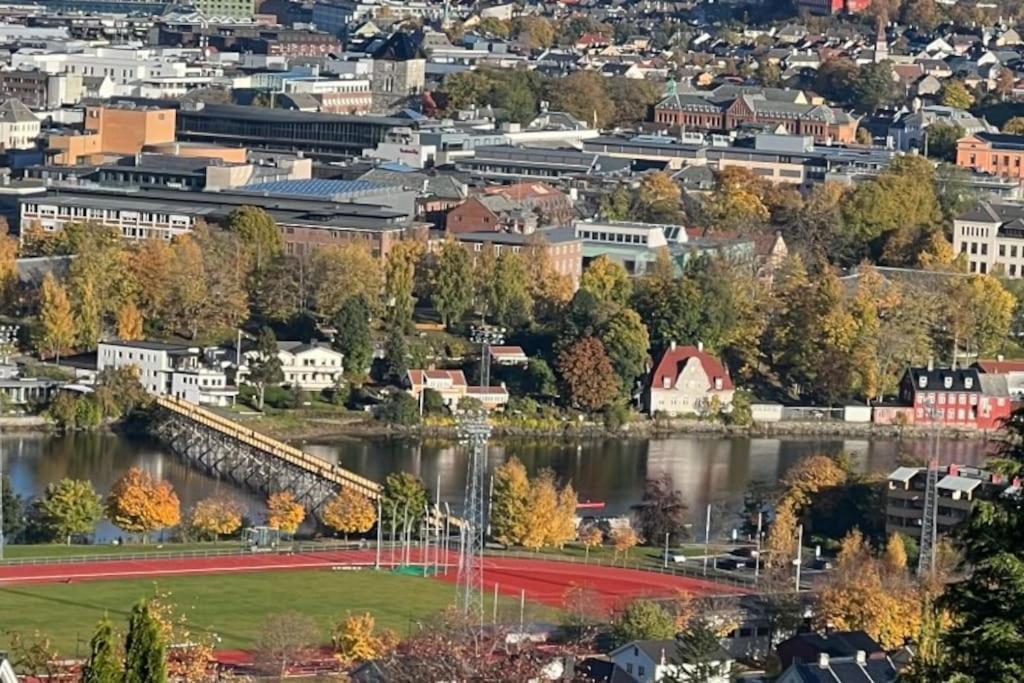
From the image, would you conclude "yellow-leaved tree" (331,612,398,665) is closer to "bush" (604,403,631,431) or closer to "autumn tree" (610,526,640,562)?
"autumn tree" (610,526,640,562)

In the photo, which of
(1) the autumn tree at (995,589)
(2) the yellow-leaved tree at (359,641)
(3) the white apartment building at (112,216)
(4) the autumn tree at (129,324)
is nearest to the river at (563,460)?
(4) the autumn tree at (129,324)

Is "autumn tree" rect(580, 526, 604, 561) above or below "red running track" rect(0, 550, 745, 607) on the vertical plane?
above

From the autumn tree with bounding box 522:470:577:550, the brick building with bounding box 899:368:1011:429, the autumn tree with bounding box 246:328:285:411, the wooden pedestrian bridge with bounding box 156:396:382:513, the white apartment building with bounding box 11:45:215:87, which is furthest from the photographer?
the white apartment building with bounding box 11:45:215:87

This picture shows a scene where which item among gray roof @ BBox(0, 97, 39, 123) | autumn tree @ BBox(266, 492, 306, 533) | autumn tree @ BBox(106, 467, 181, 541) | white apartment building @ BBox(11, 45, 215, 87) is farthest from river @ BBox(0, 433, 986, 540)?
white apartment building @ BBox(11, 45, 215, 87)

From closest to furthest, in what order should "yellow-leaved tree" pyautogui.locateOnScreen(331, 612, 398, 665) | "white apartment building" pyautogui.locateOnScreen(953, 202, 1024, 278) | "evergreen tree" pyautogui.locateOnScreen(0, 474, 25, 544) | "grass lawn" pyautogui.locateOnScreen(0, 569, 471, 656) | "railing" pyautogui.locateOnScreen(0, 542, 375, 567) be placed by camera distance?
"yellow-leaved tree" pyautogui.locateOnScreen(331, 612, 398, 665)
"grass lawn" pyautogui.locateOnScreen(0, 569, 471, 656)
"railing" pyautogui.locateOnScreen(0, 542, 375, 567)
"evergreen tree" pyautogui.locateOnScreen(0, 474, 25, 544)
"white apartment building" pyautogui.locateOnScreen(953, 202, 1024, 278)

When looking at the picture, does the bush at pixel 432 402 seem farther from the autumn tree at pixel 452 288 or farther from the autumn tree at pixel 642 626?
the autumn tree at pixel 642 626

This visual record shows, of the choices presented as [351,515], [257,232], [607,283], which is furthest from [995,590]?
[257,232]

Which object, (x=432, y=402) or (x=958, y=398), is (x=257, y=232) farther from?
(x=958, y=398)
